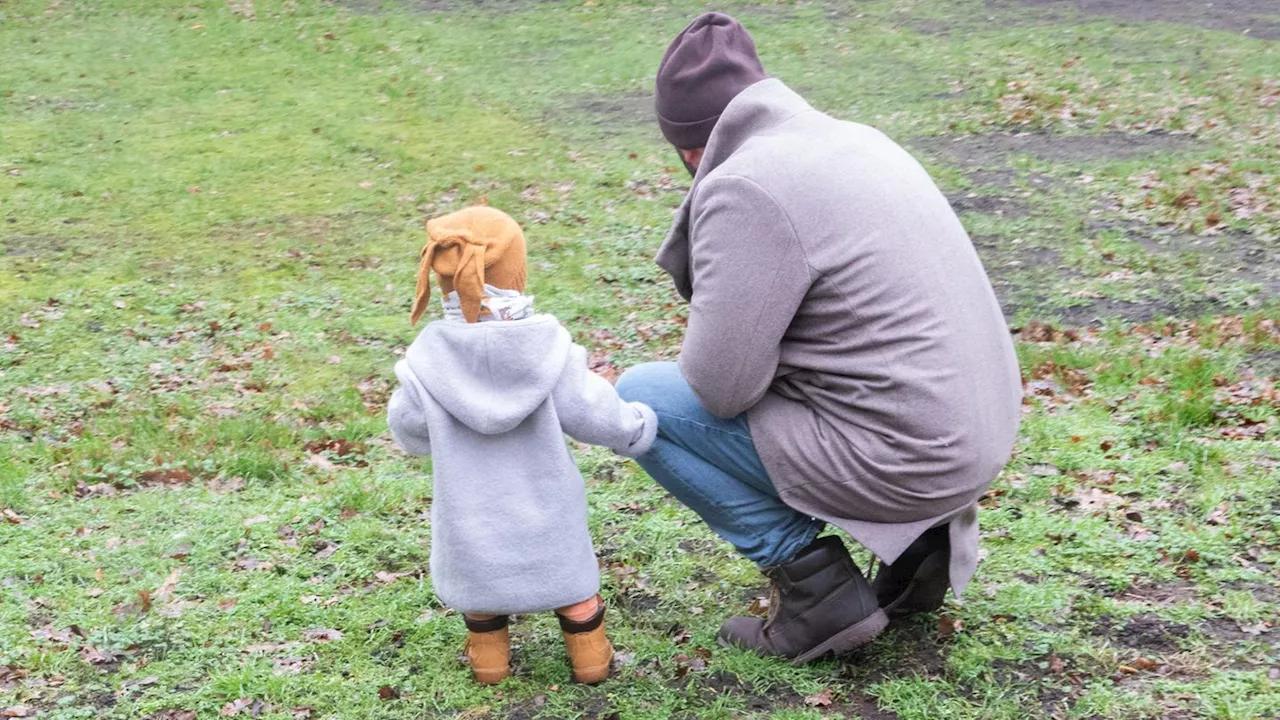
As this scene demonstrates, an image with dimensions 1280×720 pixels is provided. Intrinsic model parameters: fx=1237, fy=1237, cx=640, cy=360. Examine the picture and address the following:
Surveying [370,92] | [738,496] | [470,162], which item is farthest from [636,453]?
[370,92]

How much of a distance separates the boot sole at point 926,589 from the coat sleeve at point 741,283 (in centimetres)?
71

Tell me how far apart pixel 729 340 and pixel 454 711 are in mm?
1206

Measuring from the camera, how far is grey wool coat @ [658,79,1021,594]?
2.73 meters

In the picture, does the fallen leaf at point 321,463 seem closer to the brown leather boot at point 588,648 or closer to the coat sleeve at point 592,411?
the brown leather boot at point 588,648

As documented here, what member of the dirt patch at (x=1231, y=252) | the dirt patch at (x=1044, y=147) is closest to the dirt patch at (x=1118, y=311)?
the dirt patch at (x=1231, y=252)

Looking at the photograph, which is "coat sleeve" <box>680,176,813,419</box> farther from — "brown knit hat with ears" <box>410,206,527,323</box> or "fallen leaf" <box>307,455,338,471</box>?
"fallen leaf" <box>307,455,338,471</box>

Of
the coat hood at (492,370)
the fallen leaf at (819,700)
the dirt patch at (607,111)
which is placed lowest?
the dirt patch at (607,111)

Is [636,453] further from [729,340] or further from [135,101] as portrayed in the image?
[135,101]

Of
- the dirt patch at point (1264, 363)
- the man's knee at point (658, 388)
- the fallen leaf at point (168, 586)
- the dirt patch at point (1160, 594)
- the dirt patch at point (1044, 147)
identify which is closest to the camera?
the man's knee at point (658, 388)

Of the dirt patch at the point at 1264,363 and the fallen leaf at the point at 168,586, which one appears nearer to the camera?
the fallen leaf at the point at 168,586

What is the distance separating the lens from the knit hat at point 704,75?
120 inches

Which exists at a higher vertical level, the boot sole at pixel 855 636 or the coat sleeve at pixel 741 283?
the coat sleeve at pixel 741 283

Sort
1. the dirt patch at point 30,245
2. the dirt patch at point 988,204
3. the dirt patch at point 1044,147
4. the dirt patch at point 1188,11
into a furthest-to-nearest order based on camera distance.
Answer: the dirt patch at point 1188,11 < the dirt patch at point 1044,147 < the dirt patch at point 30,245 < the dirt patch at point 988,204

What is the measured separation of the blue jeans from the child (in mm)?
67
